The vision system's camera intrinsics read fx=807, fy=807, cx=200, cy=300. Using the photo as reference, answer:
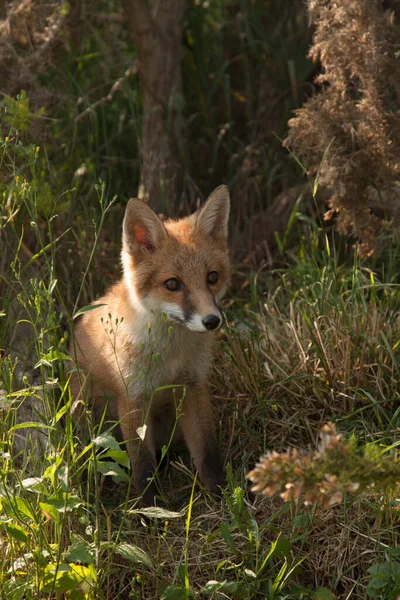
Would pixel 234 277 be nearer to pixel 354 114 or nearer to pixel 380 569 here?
pixel 354 114

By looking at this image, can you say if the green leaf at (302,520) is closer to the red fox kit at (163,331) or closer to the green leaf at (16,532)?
the red fox kit at (163,331)

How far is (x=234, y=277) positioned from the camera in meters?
5.21

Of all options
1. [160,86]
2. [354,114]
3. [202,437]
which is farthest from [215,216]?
[160,86]

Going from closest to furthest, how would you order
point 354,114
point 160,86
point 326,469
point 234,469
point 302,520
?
1. point 326,469
2. point 302,520
3. point 234,469
4. point 354,114
5. point 160,86

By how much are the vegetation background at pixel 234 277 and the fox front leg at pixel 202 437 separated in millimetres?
101

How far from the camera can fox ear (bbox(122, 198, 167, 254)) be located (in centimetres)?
363

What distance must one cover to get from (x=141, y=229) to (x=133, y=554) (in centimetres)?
150

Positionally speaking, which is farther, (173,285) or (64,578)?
(173,285)

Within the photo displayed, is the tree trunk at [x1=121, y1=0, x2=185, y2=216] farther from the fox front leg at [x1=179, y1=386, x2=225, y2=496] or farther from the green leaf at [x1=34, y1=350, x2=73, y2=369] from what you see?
the green leaf at [x1=34, y1=350, x2=73, y2=369]

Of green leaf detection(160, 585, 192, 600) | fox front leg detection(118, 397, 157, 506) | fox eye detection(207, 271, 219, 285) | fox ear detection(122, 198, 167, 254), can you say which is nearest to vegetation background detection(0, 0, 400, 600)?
green leaf detection(160, 585, 192, 600)

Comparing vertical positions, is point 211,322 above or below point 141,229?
below

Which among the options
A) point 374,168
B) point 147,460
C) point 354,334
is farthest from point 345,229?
point 147,460

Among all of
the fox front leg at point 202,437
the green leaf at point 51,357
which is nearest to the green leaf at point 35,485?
the green leaf at point 51,357

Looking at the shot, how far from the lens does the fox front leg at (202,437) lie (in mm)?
3668
